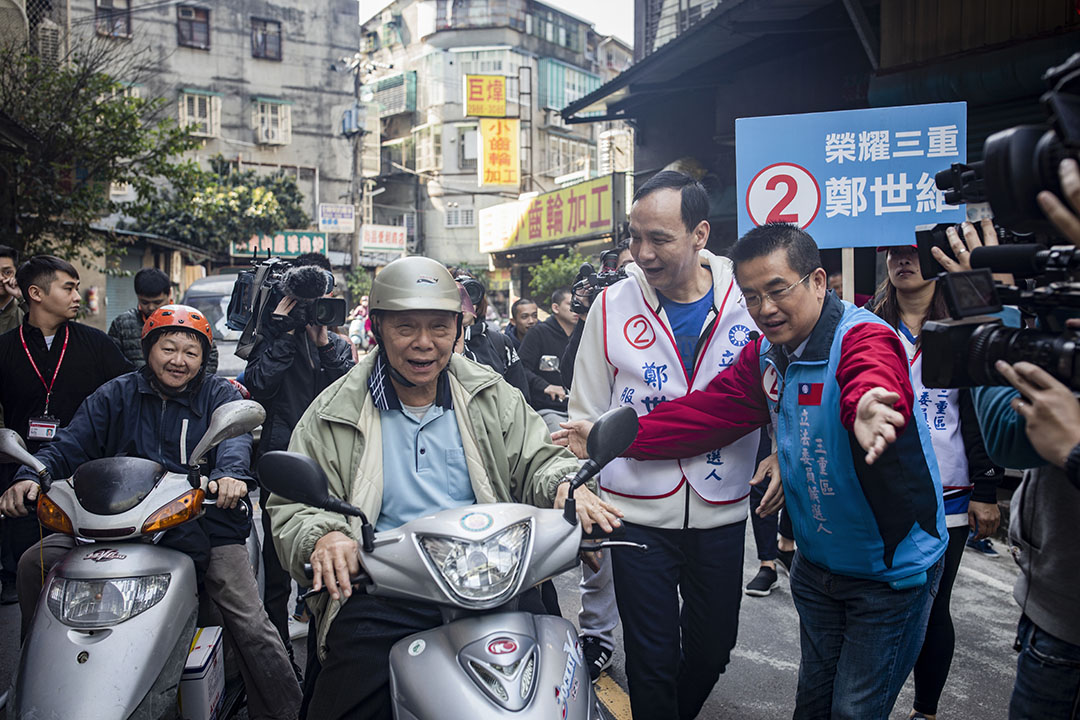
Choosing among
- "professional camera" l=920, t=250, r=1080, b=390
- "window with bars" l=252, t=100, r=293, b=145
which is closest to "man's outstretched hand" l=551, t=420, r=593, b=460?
"professional camera" l=920, t=250, r=1080, b=390

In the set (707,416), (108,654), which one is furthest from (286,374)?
(707,416)

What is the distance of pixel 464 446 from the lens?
2.60 m

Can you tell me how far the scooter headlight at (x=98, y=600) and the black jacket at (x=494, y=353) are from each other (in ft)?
8.85

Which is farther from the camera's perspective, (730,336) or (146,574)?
(730,336)

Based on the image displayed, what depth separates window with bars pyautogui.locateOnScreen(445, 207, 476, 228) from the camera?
141ft

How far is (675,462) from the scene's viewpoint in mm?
3207

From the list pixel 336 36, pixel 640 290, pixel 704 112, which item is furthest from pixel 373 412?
pixel 336 36

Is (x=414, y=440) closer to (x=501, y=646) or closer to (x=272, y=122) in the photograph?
(x=501, y=646)

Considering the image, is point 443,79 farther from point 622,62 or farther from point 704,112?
point 704,112

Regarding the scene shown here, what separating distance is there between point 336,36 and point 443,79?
7454mm

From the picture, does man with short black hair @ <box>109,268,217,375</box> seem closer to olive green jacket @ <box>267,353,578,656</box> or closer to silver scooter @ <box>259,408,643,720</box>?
olive green jacket @ <box>267,353,578,656</box>

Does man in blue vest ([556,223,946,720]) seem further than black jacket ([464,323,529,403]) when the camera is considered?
No

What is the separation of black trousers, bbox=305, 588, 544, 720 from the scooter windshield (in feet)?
3.33

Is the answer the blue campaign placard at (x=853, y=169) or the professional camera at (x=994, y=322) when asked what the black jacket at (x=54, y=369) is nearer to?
the blue campaign placard at (x=853, y=169)
